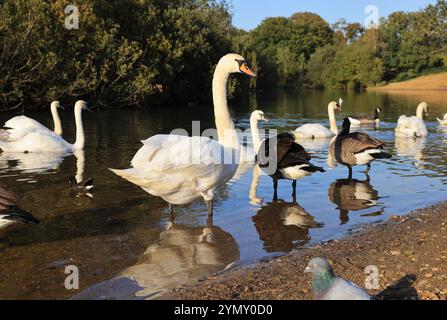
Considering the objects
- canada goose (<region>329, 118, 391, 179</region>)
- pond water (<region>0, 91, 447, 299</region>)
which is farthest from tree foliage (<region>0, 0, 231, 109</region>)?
canada goose (<region>329, 118, 391, 179</region>)

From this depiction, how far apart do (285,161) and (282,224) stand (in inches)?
69.9

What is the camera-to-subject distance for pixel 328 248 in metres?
5.85

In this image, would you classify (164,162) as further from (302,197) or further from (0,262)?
(302,197)

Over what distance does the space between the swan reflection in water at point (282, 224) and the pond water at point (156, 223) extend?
1 cm

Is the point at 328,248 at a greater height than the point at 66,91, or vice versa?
the point at 66,91

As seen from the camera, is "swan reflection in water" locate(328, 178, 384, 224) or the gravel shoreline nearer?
the gravel shoreline

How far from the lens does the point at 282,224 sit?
7.16m

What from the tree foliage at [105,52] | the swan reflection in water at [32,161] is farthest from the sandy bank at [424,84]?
the swan reflection in water at [32,161]

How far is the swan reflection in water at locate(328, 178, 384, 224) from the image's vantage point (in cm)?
799

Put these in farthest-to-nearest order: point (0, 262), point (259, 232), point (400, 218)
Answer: point (400, 218)
point (259, 232)
point (0, 262)

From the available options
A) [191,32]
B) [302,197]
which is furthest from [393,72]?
[302,197]

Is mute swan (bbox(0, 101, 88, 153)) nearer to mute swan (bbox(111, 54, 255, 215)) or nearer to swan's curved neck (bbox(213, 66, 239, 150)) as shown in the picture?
swan's curved neck (bbox(213, 66, 239, 150))

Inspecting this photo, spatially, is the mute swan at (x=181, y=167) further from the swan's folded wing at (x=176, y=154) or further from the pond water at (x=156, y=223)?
the pond water at (x=156, y=223)
